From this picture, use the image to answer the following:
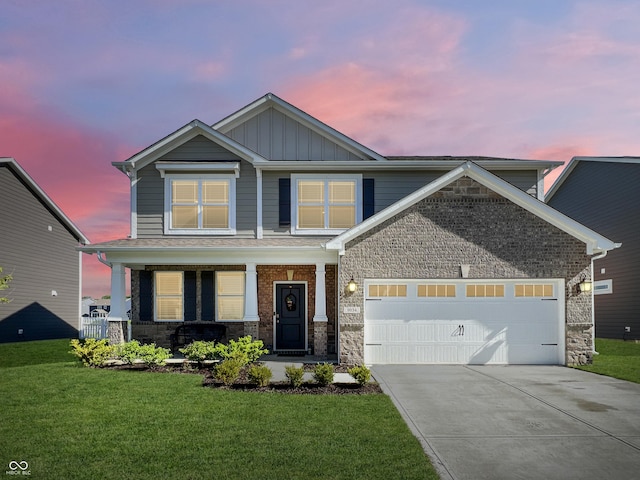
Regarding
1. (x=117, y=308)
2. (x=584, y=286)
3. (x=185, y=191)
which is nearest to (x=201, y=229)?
(x=185, y=191)

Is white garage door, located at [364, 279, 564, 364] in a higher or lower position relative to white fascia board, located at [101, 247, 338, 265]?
lower

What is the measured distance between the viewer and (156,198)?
17828 millimetres

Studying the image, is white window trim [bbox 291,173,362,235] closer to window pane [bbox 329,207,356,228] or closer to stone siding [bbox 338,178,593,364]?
window pane [bbox 329,207,356,228]

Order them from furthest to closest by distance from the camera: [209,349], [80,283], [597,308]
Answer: [80,283], [597,308], [209,349]

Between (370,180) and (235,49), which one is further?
(370,180)

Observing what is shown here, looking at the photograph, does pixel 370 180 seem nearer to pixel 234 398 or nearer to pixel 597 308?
pixel 234 398

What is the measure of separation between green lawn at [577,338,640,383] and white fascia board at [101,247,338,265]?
25.7 feet

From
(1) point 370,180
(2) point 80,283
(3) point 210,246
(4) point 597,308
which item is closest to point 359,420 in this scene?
(3) point 210,246

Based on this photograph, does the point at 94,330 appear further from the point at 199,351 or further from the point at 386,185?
the point at 386,185

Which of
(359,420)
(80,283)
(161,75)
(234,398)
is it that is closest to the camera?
(359,420)

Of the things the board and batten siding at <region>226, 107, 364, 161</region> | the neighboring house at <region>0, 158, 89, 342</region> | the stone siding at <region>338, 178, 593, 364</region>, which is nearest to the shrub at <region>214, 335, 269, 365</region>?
the stone siding at <region>338, 178, 593, 364</region>

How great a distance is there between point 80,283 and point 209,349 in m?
19.4

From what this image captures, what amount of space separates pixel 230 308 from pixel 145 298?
110 inches

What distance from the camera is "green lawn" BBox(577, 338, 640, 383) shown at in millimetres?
13664
